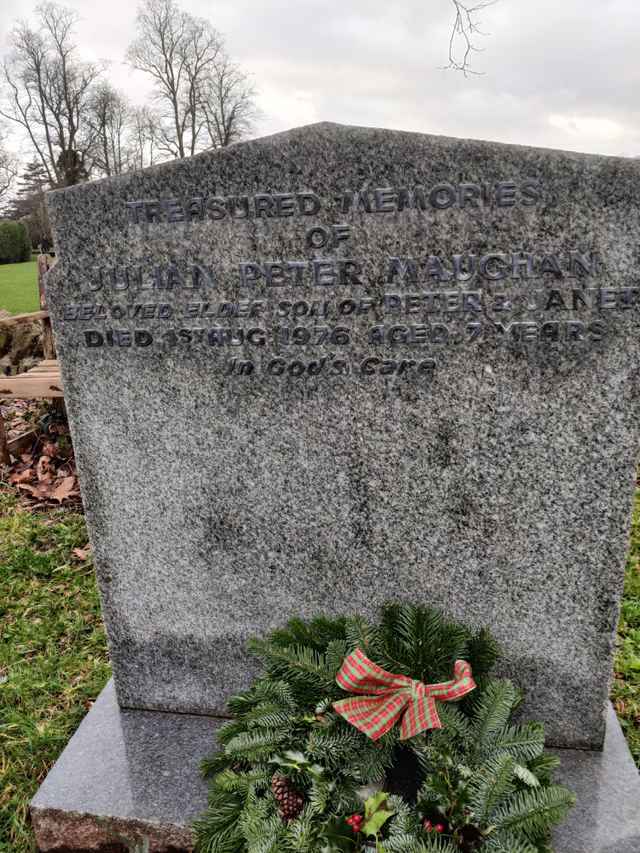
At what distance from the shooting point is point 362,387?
200cm

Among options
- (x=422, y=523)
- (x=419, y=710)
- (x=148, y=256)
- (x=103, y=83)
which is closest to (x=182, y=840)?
(x=419, y=710)

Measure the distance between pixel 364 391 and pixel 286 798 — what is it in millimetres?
1111

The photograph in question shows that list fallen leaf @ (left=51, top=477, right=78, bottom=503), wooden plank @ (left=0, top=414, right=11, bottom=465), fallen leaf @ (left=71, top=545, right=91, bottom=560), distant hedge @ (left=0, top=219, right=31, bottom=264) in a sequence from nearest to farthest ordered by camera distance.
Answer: fallen leaf @ (left=71, top=545, right=91, bottom=560) → fallen leaf @ (left=51, top=477, right=78, bottom=503) → wooden plank @ (left=0, top=414, right=11, bottom=465) → distant hedge @ (left=0, top=219, right=31, bottom=264)

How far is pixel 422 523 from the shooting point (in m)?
2.12

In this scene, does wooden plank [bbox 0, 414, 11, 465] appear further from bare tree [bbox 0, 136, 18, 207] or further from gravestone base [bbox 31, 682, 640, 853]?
bare tree [bbox 0, 136, 18, 207]

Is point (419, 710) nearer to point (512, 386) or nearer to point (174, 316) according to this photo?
point (512, 386)

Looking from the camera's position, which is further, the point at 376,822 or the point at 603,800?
the point at 603,800

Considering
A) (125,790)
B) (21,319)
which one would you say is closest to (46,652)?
(125,790)

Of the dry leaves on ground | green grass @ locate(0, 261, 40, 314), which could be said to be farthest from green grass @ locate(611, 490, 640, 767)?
green grass @ locate(0, 261, 40, 314)

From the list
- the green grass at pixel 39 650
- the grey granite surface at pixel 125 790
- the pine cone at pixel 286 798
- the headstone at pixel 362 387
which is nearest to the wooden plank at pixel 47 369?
the green grass at pixel 39 650

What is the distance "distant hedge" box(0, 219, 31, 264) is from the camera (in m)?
27.8

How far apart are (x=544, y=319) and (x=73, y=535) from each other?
3.39 metres

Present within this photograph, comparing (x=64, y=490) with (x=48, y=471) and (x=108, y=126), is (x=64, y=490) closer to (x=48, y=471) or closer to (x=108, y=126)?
(x=48, y=471)

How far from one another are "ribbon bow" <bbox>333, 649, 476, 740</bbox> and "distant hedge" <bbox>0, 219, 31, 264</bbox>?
29995mm
